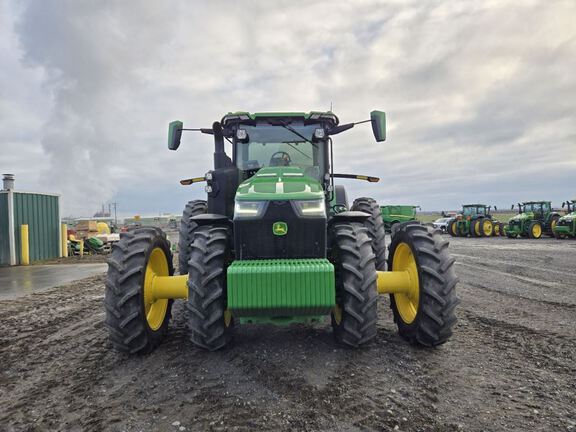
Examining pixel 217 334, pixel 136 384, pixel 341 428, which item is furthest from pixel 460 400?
pixel 136 384

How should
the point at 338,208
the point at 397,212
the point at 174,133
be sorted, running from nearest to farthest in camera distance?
the point at 174,133 < the point at 338,208 < the point at 397,212

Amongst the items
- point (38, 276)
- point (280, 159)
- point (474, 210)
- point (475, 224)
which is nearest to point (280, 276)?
point (280, 159)

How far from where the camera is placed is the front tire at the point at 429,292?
3719mm

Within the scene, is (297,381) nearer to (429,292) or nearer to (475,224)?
(429,292)

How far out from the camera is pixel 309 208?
3877mm

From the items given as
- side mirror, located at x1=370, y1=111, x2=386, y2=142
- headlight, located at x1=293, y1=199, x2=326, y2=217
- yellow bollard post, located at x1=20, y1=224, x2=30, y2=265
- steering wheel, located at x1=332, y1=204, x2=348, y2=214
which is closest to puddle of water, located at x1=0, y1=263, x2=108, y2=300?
yellow bollard post, located at x1=20, y1=224, x2=30, y2=265

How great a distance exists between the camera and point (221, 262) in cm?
362

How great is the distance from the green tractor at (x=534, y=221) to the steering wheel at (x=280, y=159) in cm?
2400

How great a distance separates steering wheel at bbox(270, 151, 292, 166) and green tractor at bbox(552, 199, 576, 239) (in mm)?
23307

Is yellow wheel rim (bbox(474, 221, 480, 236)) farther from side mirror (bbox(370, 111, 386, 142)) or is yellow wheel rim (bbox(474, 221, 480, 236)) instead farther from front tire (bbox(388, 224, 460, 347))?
front tire (bbox(388, 224, 460, 347))

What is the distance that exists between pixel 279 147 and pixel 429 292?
2804mm

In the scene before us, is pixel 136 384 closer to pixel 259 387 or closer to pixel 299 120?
pixel 259 387

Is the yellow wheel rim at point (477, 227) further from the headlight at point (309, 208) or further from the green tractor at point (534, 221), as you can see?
the headlight at point (309, 208)

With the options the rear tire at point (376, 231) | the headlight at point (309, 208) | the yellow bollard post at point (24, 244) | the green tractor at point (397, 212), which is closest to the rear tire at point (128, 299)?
the headlight at point (309, 208)
